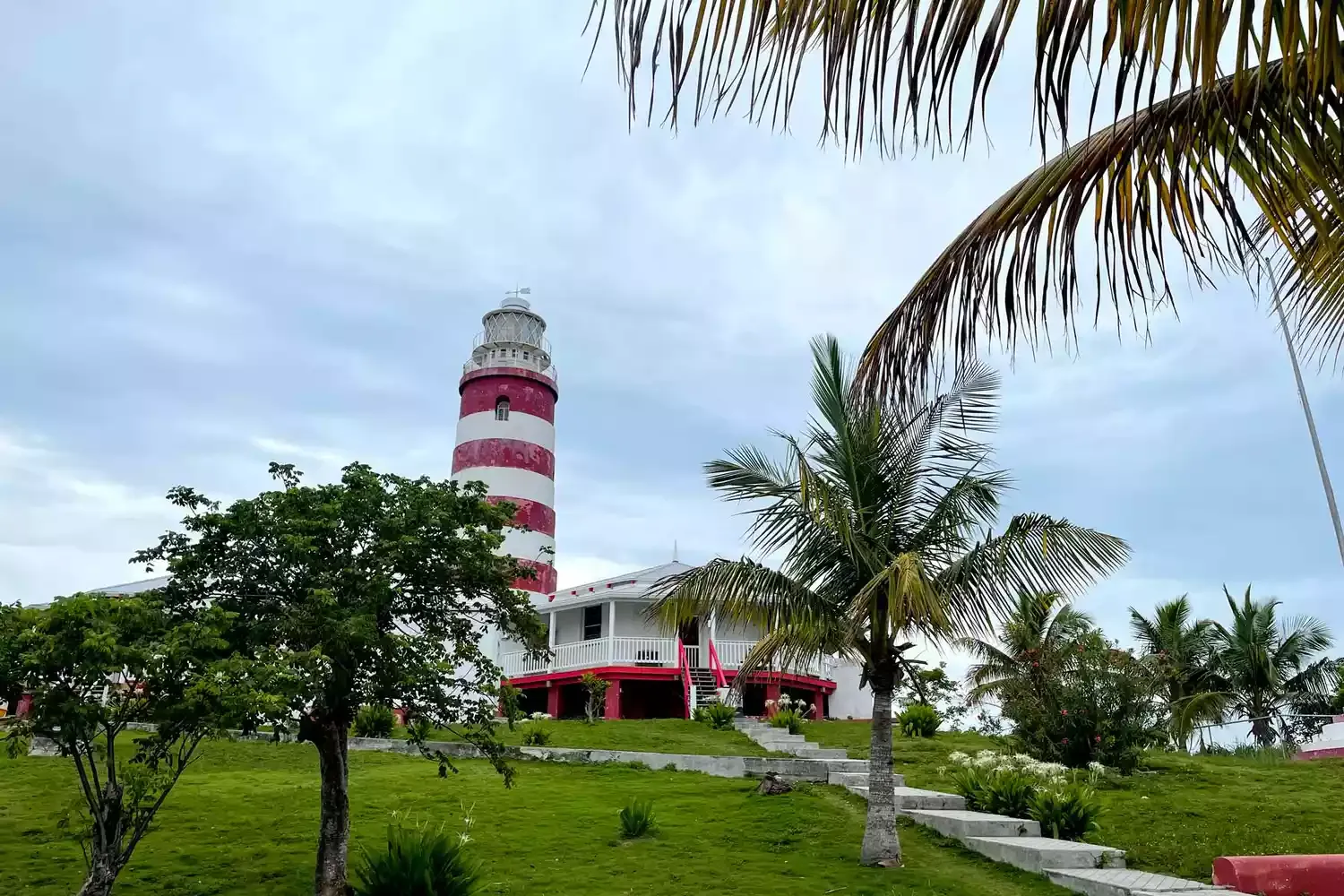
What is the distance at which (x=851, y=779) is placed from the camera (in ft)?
51.3

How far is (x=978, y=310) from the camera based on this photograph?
3.92 m

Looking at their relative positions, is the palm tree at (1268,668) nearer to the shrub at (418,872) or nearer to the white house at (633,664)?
the white house at (633,664)

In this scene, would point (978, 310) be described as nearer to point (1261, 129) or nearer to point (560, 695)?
point (1261, 129)

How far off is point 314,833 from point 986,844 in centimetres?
817

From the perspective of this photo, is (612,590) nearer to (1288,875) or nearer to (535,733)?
(535,733)

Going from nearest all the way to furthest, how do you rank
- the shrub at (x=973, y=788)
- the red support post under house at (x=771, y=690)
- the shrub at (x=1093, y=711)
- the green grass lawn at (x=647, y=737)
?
the shrub at (x=973, y=788), the shrub at (x=1093, y=711), the green grass lawn at (x=647, y=737), the red support post under house at (x=771, y=690)

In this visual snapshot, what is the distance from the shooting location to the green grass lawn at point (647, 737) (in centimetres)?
1914

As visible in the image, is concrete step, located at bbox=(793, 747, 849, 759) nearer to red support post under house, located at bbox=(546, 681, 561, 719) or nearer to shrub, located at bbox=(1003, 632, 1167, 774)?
shrub, located at bbox=(1003, 632, 1167, 774)

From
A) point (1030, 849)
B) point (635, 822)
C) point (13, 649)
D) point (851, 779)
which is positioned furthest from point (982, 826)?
point (13, 649)

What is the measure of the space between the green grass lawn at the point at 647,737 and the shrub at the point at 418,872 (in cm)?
945

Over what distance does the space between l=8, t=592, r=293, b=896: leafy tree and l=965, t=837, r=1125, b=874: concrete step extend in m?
7.79

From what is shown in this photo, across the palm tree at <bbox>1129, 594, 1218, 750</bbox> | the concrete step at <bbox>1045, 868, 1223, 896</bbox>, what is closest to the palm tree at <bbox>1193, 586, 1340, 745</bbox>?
the palm tree at <bbox>1129, 594, 1218, 750</bbox>

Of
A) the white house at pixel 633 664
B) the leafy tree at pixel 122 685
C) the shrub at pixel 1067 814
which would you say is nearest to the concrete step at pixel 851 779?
the shrub at pixel 1067 814

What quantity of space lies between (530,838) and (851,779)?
559cm
